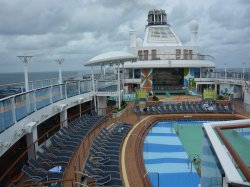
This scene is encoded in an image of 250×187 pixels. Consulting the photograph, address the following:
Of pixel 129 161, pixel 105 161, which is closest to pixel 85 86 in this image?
pixel 129 161

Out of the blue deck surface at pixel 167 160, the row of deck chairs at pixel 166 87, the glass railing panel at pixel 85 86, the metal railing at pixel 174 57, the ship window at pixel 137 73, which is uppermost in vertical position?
the metal railing at pixel 174 57

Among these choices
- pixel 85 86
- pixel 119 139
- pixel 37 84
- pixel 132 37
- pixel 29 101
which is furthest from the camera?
pixel 132 37

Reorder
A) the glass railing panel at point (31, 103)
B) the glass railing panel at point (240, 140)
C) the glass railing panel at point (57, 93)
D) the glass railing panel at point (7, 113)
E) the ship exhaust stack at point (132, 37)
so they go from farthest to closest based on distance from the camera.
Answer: the ship exhaust stack at point (132, 37), the glass railing panel at point (57, 93), the glass railing panel at point (31, 103), the glass railing panel at point (7, 113), the glass railing panel at point (240, 140)

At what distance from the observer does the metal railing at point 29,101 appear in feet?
23.8

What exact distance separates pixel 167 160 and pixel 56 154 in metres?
3.98

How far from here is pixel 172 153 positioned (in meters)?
10.4

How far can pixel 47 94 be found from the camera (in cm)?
1121

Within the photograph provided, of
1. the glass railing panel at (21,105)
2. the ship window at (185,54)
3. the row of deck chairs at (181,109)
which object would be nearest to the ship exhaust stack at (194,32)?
the ship window at (185,54)

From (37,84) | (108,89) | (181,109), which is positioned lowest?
(181,109)

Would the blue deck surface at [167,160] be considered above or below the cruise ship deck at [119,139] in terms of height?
below

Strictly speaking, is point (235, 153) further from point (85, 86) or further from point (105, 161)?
point (85, 86)

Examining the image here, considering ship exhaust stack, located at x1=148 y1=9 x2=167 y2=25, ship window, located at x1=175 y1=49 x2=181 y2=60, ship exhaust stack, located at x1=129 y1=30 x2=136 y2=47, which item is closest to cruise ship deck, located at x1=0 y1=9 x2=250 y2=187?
ship window, located at x1=175 y1=49 x2=181 y2=60

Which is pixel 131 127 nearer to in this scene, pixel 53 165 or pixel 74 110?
pixel 53 165

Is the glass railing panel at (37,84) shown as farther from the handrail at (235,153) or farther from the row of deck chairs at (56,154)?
the handrail at (235,153)
